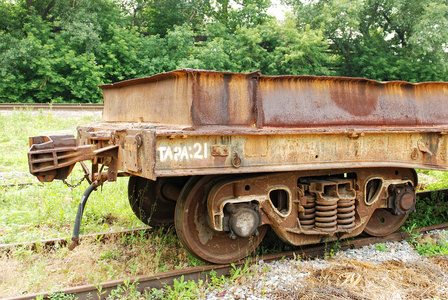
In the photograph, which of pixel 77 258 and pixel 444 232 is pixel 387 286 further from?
pixel 77 258

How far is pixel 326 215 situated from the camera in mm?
4523

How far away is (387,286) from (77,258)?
3.28 meters

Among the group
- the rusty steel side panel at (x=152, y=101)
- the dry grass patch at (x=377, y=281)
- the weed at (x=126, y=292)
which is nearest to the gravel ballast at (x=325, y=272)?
the dry grass patch at (x=377, y=281)

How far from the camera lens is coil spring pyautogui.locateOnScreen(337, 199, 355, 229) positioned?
4.61 metres

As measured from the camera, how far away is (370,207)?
489 cm

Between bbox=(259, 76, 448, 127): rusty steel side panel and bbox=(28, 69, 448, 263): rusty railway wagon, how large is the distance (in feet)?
0.04

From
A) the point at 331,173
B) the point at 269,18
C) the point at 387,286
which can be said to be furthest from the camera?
the point at 269,18

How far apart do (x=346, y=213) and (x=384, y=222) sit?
110cm

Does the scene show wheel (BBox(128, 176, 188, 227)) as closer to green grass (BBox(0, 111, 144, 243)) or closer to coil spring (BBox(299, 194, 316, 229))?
green grass (BBox(0, 111, 144, 243))

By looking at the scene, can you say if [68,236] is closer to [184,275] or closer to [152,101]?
[184,275]

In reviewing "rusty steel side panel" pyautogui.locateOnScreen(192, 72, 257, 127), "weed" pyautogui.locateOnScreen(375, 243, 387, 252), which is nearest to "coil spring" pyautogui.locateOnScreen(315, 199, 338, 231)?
"weed" pyautogui.locateOnScreen(375, 243, 387, 252)

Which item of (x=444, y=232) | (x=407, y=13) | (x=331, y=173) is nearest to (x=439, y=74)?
(x=407, y=13)

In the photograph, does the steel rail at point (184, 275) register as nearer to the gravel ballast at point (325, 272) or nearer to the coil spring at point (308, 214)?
the gravel ballast at point (325, 272)

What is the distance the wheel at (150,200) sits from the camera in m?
5.45
